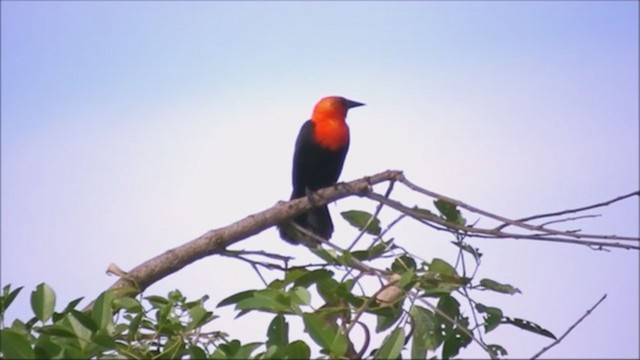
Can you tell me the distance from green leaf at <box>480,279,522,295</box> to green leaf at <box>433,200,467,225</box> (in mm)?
197

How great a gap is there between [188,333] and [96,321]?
0.67ft

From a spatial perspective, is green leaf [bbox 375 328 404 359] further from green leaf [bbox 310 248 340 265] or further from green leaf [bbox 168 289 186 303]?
green leaf [bbox 168 289 186 303]

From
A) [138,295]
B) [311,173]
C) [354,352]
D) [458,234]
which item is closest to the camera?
[354,352]

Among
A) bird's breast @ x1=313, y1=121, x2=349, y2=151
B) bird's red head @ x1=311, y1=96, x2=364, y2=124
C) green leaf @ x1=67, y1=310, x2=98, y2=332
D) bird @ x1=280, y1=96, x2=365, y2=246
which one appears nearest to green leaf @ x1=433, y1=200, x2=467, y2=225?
green leaf @ x1=67, y1=310, x2=98, y2=332

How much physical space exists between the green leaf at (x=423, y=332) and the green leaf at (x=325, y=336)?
0.53ft

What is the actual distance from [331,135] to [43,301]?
137 inches

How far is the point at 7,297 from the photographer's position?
2244 millimetres

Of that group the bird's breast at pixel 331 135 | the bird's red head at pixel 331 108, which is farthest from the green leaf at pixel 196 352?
the bird's red head at pixel 331 108

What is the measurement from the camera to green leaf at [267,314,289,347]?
1.95 m

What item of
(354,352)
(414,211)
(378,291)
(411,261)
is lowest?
(354,352)

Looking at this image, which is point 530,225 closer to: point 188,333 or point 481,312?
point 481,312

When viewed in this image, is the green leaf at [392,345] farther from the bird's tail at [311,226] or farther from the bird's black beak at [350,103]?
the bird's black beak at [350,103]

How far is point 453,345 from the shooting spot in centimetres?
204

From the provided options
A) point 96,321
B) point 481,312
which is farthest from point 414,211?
point 96,321
